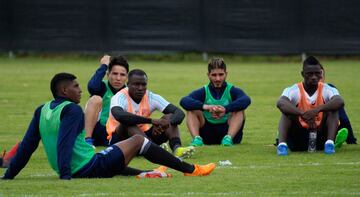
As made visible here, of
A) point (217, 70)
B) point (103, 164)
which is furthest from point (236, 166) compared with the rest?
point (217, 70)

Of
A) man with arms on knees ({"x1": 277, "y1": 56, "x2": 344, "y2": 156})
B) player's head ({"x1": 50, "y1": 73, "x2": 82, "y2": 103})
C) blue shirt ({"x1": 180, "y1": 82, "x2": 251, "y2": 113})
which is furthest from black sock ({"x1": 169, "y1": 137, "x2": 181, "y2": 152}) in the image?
player's head ({"x1": 50, "y1": 73, "x2": 82, "y2": 103})

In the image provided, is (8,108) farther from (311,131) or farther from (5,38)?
(5,38)

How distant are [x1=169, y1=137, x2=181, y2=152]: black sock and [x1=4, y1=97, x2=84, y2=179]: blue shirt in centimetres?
261

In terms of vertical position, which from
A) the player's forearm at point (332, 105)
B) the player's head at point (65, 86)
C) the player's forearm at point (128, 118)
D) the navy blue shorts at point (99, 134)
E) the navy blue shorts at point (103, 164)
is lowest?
the navy blue shorts at point (99, 134)

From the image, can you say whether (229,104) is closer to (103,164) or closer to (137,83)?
(137,83)

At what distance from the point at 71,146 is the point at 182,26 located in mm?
23998

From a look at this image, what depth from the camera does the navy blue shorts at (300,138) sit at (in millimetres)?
12805

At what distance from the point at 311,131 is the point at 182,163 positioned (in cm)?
317

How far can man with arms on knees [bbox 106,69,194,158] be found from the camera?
38.8 feet

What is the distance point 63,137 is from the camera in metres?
A: 9.51

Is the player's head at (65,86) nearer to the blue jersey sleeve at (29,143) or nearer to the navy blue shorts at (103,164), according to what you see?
the blue jersey sleeve at (29,143)

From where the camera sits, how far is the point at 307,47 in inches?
1292

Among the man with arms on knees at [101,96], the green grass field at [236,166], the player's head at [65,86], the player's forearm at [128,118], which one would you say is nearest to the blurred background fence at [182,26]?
the green grass field at [236,166]

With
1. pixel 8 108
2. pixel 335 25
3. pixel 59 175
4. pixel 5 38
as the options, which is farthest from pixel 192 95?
pixel 5 38
